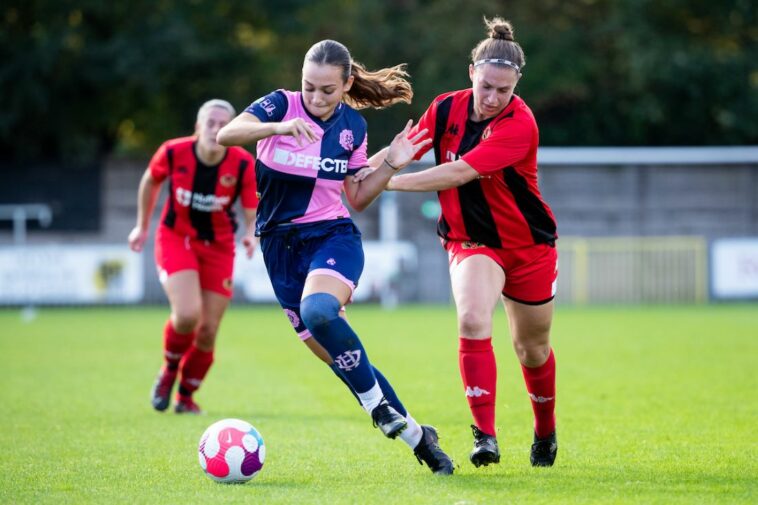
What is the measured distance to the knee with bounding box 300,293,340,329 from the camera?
18.2ft

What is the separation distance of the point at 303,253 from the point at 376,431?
78.5 inches

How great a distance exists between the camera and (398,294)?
2266cm

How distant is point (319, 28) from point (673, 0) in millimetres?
8957

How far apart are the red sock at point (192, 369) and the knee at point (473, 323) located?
3557mm

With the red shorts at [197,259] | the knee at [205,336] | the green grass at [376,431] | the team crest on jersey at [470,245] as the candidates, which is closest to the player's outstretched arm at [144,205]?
the red shorts at [197,259]

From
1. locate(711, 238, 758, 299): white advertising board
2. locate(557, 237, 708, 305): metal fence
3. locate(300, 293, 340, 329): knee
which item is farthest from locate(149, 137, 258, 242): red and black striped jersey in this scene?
locate(711, 238, 758, 299): white advertising board

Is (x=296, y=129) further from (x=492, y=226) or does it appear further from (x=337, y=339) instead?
(x=492, y=226)

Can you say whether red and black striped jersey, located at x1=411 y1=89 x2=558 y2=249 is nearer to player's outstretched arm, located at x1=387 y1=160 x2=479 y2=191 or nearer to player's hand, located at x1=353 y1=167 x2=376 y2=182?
player's outstretched arm, located at x1=387 y1=160 x2=479 y2=191

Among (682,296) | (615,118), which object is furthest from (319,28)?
(682,296)

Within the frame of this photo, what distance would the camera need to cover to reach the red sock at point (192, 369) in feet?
29.3

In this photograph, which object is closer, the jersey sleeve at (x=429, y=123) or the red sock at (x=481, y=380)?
the red sock at (x=481, y=380)

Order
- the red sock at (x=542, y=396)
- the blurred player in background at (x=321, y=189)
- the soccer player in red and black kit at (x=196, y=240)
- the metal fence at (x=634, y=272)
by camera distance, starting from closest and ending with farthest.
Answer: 1. the blurred player in background at (x=321, y=189)
2. the red sock at (x=542, y=396)
3. the soccer player in red and black kit at (x=196, y=240)
4. the metal fence at (x=634, y=272)

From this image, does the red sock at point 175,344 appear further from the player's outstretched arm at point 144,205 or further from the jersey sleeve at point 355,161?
the jersey sleeve at point 355,161

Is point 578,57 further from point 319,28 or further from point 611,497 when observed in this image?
point 611,497
